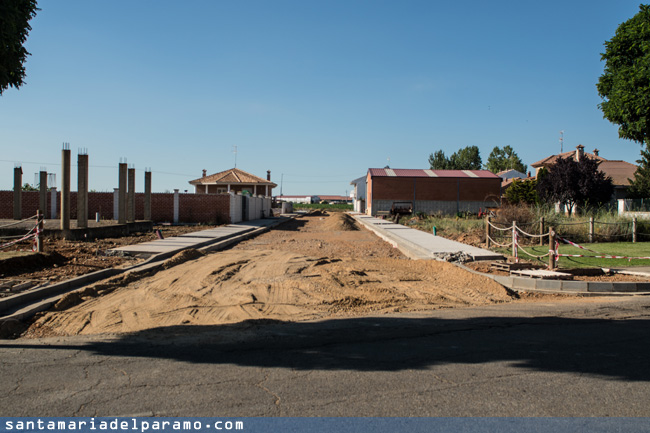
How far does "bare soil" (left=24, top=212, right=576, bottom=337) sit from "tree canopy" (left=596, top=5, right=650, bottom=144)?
20631mm

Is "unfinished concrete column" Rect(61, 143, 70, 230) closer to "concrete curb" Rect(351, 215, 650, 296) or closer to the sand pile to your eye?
the sand pile

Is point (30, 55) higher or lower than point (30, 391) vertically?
higher

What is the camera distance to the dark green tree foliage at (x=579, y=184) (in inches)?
1436

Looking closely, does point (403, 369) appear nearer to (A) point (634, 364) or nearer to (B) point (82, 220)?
(A) point (634, 364)

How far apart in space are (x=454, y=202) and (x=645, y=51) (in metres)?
28.6

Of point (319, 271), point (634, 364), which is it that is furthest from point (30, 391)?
point (319, 271)

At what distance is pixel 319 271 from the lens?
11586mm

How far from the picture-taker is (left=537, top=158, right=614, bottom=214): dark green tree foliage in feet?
120

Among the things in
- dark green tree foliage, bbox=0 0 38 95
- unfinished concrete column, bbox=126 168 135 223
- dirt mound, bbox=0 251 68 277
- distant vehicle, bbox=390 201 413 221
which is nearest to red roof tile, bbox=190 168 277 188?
distant vehicle, bbox=390 201 413 221

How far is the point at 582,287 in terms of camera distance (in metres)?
10.3

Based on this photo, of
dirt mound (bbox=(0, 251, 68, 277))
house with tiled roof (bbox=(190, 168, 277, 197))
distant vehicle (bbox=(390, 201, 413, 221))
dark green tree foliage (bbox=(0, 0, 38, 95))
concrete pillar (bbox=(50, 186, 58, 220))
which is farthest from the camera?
house with tiled roof (bbox=(190, 168, 277, 197))

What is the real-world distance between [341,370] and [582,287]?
753 centimetres

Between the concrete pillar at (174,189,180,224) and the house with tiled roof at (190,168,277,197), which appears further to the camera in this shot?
the house with tiled roof at (190,168,277,197)

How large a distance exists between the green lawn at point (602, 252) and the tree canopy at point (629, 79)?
11154 millimetres
